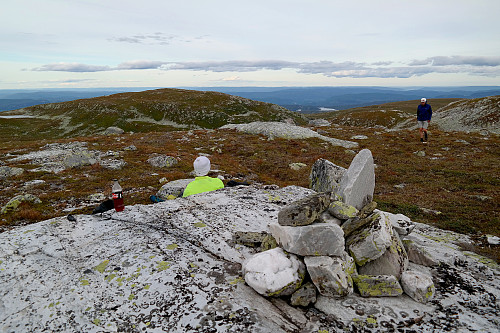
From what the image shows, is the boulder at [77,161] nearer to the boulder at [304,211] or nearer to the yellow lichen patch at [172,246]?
the yellow lichen patch at [172,246]

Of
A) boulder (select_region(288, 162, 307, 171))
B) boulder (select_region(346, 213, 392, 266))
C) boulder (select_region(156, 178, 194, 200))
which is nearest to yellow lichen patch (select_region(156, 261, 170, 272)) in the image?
boulder (select_region(346, 213, 392, 266))

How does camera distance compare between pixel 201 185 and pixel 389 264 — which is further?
pixel 201 185

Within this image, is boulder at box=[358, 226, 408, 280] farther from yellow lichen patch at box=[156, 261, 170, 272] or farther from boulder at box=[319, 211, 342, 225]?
yellow lichen patch at box=[156, 261, 170, 272]

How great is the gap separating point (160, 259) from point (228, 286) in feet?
7.49

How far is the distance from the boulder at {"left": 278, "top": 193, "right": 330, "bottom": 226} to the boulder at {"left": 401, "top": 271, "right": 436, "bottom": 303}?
2.67 metres

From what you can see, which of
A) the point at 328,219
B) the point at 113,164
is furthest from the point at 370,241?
the point at 113,164

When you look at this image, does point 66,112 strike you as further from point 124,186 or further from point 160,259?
point 160,259

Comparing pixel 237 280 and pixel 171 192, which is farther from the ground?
pixel 171 192

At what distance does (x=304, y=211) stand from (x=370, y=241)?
74.8 inches

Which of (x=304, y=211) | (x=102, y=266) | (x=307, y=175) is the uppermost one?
(x=304, y=211)

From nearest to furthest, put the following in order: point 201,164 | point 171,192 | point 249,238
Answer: point 249,238, point 201,164, point 171,192

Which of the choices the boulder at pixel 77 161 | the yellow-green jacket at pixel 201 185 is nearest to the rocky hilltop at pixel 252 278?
the yellow-green jacket at pixel 201 185

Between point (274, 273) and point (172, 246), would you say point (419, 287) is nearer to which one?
point (274, 273)

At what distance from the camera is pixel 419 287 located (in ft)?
20.3
